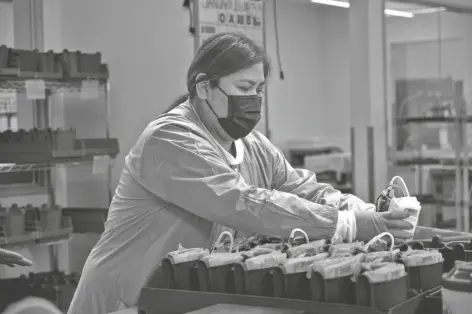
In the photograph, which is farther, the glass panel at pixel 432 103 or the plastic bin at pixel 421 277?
the glass panel at pixel 432 103

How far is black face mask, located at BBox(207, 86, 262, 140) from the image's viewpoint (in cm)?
262

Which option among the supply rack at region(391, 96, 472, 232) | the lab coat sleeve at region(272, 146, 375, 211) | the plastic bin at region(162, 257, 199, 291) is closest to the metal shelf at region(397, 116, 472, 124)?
the supply rack at region(391, 96, 472, 232)

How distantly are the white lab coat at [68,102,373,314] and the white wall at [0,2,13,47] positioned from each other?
10.7 feet

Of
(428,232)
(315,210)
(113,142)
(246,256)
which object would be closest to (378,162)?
(113,142)

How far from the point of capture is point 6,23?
222 inches

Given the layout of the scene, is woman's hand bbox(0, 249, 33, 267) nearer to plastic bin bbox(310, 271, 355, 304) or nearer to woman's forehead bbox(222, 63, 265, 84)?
woman's forehead bbox(222, 63, 265, 84)

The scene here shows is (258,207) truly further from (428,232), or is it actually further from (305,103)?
(305,103)

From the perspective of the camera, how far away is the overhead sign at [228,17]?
503 centimetres

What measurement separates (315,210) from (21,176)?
12.1 feet

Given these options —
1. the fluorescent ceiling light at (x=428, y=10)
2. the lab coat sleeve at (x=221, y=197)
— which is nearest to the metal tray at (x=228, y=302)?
the lab coat sleeve at (x=221, y=197)

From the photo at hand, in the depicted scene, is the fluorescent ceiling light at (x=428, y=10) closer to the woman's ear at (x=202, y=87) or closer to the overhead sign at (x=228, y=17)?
the overhead sign at (x=228, y=17)

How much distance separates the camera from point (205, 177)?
2332 millimetres

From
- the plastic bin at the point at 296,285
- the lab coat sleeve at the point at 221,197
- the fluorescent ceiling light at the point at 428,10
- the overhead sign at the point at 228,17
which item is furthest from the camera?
the fluorescent ceiling light at the point at 428,10

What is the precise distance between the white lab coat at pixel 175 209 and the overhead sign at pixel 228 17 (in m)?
2.43
